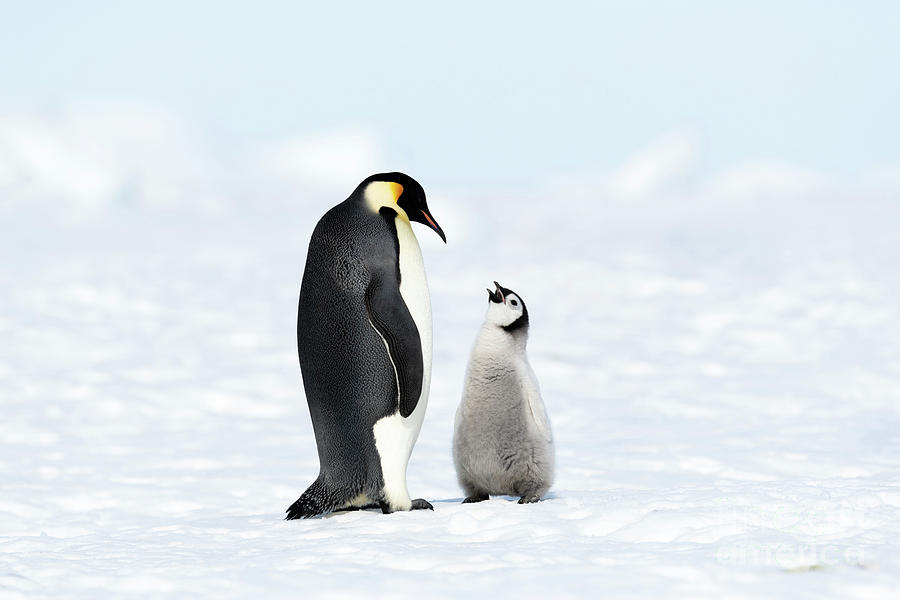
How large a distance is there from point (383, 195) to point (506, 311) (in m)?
0.74

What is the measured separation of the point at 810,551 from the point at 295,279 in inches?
574

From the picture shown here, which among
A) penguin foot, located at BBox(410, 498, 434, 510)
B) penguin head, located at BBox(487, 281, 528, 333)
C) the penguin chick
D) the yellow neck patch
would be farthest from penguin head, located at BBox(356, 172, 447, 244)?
penguin foot, located at BBox(410, 498, 434, 510)

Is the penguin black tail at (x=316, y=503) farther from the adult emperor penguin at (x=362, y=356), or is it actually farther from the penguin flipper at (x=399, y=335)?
the penguin flipper at (x=399, y=335)

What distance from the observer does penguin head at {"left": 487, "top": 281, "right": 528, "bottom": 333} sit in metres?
4.50

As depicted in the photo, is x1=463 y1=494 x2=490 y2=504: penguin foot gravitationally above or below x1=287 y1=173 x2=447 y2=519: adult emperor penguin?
below

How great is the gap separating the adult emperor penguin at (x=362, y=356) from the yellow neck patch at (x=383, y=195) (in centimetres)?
2

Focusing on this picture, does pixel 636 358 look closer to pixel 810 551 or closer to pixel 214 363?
pixel 214 363

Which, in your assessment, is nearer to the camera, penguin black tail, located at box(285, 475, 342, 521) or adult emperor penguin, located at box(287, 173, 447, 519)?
adult emperor penguin, located at box(287, 173, 447, 519)

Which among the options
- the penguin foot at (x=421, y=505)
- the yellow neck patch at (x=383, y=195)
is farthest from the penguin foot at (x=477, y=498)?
the yellow neck patch at (x=383, y=195)

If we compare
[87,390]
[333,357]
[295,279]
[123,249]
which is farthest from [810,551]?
[123,249]

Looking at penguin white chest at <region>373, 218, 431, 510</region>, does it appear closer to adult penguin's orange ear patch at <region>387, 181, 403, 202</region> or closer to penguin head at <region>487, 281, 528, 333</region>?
adult penguin's orange ear patch at <region>387, 181, 403, 202</region>

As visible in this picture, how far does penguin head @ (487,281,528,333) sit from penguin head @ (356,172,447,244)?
355 mm

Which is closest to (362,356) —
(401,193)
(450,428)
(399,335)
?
(399,335)

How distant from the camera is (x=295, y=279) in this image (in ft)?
56.7
